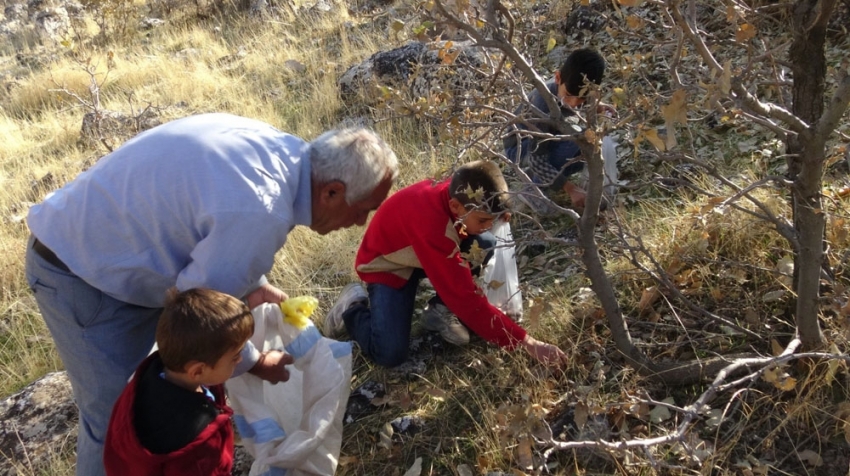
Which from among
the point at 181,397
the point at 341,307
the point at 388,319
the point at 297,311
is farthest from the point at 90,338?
the point at 341,307

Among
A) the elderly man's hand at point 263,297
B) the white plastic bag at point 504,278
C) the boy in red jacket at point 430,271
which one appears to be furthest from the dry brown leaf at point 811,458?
the elderly man's hand at point 263,297

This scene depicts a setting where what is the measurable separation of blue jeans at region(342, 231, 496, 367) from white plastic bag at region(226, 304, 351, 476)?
0.34 meters

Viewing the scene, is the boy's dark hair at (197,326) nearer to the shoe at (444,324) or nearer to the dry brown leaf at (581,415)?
the dry brown leaf at (581,415)

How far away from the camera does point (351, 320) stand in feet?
11.7

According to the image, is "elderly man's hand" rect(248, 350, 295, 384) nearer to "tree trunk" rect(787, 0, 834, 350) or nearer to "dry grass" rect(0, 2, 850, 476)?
"dry grass" rect(0, 2, 850, 476)

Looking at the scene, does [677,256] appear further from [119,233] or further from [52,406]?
[52,406]

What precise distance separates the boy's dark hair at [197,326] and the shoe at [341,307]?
154 cm

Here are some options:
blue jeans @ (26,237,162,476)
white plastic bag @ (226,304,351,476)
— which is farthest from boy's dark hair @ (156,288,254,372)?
white plastic bag @ (226,304,351,476)

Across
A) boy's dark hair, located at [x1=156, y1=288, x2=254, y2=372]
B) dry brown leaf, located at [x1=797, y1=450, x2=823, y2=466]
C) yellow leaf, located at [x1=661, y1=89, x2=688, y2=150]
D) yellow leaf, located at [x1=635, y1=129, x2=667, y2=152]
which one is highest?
yellow leaf, located at [x1=661, y1=89, x2=688, y2=150]

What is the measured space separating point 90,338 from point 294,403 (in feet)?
2.88

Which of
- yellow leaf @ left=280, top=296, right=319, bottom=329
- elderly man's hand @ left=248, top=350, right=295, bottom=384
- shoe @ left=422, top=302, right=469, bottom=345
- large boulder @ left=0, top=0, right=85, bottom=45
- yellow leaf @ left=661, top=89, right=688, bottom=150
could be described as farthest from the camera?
large boulder @ left=0, top=0, right=85, bottom=45

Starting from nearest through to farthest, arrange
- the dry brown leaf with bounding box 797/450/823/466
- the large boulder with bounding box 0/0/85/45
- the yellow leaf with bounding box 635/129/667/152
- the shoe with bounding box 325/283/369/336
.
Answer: the yellow leaf with bounding box 635/129/667/152, the dry brown leaf with bounding box 797/450/823/466, the shoe with bounding box 325/283/369/336, the large boulder with bounding box 0/0/85/45

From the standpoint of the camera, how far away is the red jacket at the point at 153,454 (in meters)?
2.03

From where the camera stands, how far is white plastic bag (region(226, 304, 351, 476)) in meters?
2.66
